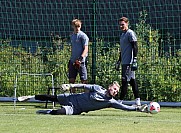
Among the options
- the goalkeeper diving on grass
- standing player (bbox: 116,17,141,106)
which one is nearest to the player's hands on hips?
standing player (bbox: 116,17,141,106)

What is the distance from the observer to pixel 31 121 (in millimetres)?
11766

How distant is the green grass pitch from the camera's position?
34.4 ft

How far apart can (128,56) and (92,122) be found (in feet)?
12.9

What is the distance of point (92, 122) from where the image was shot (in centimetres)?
1178

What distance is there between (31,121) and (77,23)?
442 cm

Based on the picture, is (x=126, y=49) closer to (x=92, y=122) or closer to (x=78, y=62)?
→ (x=78, y=62)

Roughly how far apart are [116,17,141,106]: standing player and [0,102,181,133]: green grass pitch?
0.85 metres

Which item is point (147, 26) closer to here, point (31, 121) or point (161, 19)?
point (161, 19)

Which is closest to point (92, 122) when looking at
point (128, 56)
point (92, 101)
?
point (92, 101)

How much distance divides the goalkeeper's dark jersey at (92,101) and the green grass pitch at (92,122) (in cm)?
19

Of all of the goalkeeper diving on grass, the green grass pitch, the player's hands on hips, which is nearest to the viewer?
the green grass pitch

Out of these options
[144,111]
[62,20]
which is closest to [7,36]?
[62,20]

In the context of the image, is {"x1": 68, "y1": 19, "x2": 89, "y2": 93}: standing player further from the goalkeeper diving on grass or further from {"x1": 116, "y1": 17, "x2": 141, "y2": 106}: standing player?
the goalkeeper diving on grass

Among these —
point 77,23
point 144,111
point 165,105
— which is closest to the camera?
point 144,111
